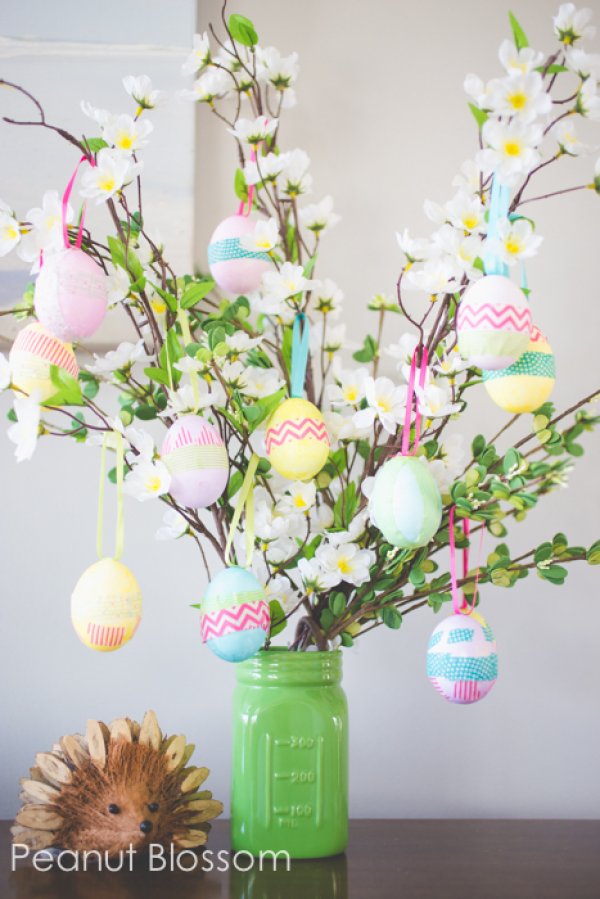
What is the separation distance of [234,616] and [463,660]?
0.20 m

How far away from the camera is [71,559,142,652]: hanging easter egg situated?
2.49 ft

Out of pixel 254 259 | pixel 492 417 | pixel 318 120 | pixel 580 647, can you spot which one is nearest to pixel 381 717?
pixel 580 647

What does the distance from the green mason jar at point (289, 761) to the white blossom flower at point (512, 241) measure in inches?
16.2

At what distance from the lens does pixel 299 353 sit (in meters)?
0.88

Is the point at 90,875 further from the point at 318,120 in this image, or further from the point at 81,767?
the point at 318,120

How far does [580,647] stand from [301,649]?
0.42m

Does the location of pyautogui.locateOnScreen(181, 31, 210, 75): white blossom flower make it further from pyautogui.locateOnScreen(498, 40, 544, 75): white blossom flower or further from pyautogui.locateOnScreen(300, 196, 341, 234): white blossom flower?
pyautogui.locateOnScreen(498, 40, 544, 75): white blossom flower

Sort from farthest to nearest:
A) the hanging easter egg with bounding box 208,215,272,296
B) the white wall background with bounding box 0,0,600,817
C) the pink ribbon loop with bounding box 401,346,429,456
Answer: the white wall background with bounding box 0,0,600,817 < the hanging easter egg with bounding box 208,215,272,296 < the pink ribbon loop with bounding box 401,346,429,456

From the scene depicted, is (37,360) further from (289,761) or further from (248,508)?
(289,761)

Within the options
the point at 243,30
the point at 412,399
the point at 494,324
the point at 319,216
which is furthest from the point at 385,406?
the point at 243,30

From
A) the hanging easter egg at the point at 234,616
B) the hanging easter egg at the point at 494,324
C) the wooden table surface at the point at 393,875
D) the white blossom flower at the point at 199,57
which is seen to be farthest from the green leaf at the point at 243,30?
the wooden table surface at the point at 393,875

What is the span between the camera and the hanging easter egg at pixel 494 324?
0.71 metres

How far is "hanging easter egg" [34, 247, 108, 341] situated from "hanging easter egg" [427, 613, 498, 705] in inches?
15.7

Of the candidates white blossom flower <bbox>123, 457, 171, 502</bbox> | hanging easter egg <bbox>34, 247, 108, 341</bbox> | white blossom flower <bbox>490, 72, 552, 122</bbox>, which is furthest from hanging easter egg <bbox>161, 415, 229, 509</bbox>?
white blossom flower <bbox>490, 72, 552, 122</bbox>
